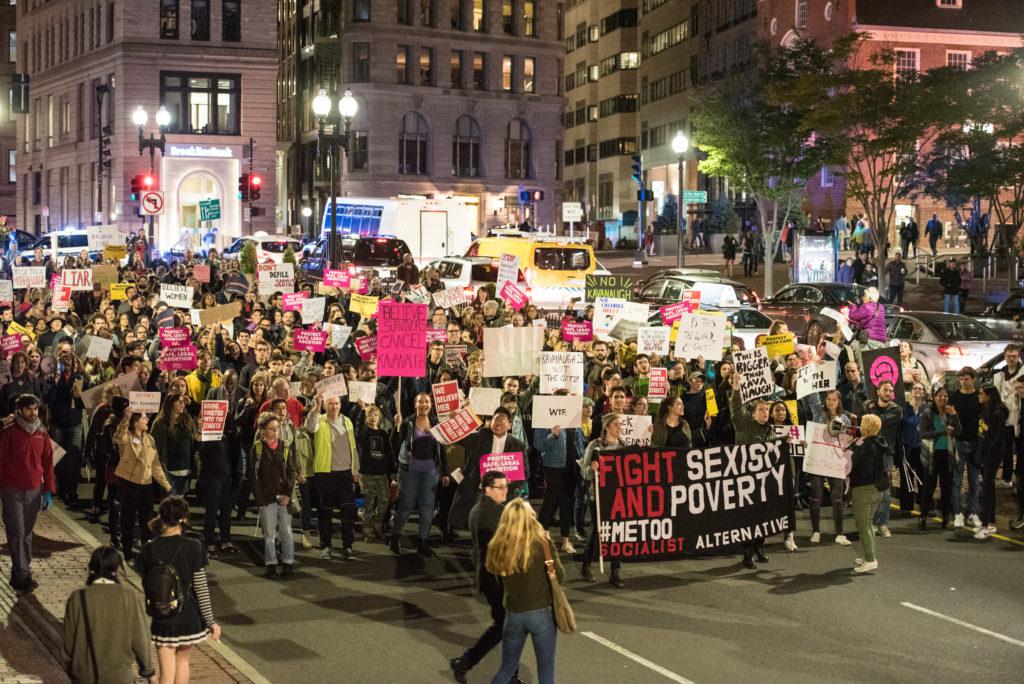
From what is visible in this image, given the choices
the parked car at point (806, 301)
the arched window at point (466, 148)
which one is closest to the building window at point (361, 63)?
the arched window at point (466, 148)

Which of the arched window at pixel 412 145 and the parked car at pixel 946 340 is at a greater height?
the arched window at pixel 412 145

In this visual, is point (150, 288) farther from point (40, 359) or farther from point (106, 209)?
point (106, 209)

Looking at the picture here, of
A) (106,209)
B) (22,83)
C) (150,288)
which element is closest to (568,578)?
(150,288)

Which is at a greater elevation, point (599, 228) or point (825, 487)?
point (599, 228)

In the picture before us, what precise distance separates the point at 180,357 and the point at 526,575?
10525mm

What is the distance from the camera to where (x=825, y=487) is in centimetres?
1848

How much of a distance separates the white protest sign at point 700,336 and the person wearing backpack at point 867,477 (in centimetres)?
462

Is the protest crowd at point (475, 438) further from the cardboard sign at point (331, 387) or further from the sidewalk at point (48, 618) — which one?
the sidewalk at point (48, 618)

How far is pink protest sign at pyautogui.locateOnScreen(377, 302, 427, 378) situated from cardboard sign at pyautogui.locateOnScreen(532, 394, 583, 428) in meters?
2.53

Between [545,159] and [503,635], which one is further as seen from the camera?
[545,159]

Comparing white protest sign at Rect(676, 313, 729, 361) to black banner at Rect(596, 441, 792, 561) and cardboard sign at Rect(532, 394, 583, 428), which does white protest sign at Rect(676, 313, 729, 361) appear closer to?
cardboard sign at Rect(532, 394, 583, 428)

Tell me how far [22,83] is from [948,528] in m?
27.0

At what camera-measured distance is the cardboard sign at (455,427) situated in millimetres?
15812

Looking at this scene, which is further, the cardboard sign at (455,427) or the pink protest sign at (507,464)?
the cardboard sign at (455,427)
